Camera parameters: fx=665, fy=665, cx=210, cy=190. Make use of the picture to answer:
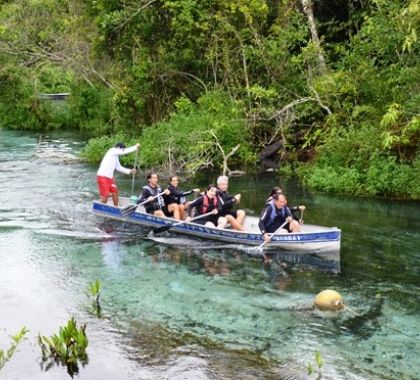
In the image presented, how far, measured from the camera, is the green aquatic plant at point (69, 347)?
29.6ft

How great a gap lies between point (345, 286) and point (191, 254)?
11.6ft

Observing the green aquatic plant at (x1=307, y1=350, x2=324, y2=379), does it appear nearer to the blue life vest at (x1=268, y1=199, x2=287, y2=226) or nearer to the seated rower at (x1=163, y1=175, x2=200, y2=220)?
the blue life vest at (x1=268, y1=199, x2=287, y2=226)

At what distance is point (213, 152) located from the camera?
22.5 meters

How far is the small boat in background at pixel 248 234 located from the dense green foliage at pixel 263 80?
5059 mm

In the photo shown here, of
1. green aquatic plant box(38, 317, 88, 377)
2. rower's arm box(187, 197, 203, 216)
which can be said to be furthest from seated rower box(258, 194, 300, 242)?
green aquatic plant box(38, 317, 88, 377)

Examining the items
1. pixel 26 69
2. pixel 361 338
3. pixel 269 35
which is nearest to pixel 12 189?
pixel 269 35

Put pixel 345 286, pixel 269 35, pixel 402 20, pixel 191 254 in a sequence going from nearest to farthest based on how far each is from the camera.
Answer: pixel 345 286, pixel 191 254, pixel 402 20, pixel 269 35

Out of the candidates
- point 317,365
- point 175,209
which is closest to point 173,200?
point 175,209

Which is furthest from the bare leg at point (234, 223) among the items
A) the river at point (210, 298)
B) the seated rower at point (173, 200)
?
the seated rower at point (173, 200)

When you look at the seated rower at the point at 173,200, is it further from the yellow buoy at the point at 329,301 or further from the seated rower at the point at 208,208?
the yellow buoy at the point at 329,301

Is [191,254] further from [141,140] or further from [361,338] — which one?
[141,140]

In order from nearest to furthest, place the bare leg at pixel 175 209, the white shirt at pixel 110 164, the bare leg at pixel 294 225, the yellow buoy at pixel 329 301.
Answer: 1. the yellow buoy at pixel 329 301
2. the bare leg at pixel 294 225
3. the bare leg at pixel 175 209
4. the white shirt at pixel 110 164

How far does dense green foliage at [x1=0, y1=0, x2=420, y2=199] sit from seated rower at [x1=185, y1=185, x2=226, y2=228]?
5535 millimetres

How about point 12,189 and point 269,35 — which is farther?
point 269,35
